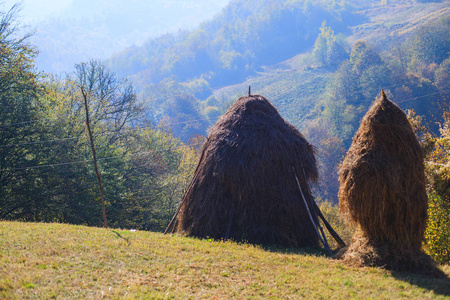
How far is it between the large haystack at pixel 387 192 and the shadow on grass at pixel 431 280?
27 centimetres

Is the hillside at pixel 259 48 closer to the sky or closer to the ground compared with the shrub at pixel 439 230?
closer to the sky

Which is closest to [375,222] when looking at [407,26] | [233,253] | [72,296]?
[233,253]

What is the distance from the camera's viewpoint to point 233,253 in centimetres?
943

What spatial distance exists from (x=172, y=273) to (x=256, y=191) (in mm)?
5032

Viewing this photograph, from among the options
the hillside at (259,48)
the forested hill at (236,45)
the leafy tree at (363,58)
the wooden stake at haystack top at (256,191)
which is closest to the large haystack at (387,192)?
the wooden stake at haystack top at (256,191)

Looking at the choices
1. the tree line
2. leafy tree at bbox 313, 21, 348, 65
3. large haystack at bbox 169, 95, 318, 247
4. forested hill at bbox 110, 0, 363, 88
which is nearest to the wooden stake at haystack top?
large haystack at bbox 169, 95, 318, 247

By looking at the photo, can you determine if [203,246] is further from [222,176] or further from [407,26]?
[407,26]

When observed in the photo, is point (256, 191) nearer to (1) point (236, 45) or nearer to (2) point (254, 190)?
(2) point (254, 190)

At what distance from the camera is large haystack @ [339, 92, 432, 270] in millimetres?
8180

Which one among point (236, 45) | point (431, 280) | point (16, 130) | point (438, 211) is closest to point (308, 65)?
point (236, 45)

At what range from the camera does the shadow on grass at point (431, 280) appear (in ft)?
23.0

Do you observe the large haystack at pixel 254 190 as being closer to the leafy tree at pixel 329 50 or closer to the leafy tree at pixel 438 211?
the leafy tree at pixel 438 211

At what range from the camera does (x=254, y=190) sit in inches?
471

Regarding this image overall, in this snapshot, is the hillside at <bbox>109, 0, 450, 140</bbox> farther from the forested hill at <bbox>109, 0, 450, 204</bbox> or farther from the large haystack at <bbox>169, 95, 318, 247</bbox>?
the large haystack at <bbox>169, 95, 318, 247</bbox>
